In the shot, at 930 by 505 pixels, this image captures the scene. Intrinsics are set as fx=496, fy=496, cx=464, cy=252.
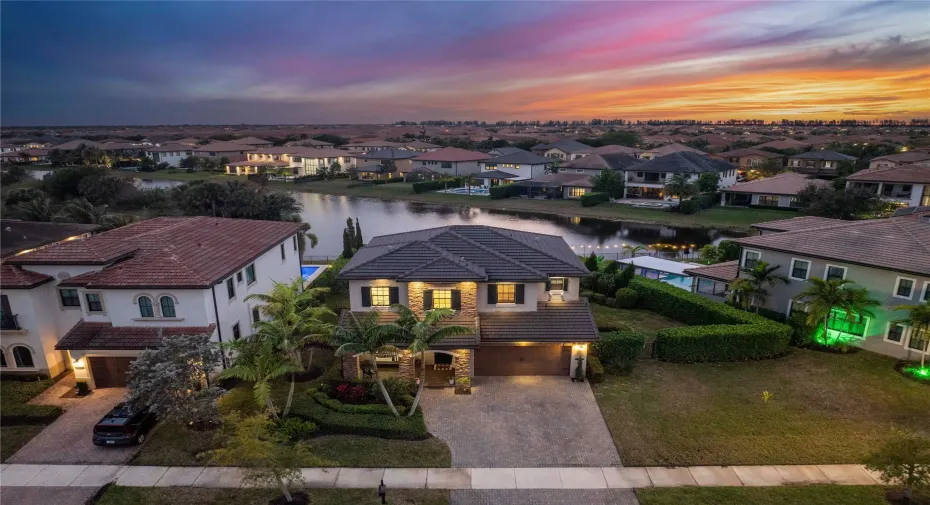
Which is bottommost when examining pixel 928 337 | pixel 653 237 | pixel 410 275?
pixel 653 237

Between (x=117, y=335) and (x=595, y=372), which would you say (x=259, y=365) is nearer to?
(x=117, y=335)

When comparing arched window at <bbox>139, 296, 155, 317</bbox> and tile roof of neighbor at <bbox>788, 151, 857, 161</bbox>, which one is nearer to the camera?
arched window at <bbox>139, 296, 155, 317</bbox>

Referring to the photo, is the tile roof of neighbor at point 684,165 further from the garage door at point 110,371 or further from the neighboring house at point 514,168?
the garage door at point 110,371

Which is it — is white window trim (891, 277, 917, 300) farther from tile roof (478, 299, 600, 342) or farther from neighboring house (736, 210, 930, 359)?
tile roof (478, 299, 600, 342)

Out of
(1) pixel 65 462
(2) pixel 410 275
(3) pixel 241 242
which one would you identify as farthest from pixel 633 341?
(1) pixel 65 462

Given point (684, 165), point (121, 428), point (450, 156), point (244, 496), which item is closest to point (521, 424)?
point (244, 496)

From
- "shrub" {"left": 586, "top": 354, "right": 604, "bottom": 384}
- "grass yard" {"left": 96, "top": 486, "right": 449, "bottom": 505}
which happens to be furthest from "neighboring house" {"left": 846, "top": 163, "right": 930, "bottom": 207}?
"grass yard" {"left": 96, "top": 486, "right": 449, "bottom": 505}

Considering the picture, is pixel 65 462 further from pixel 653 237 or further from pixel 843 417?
pixel 653 237
